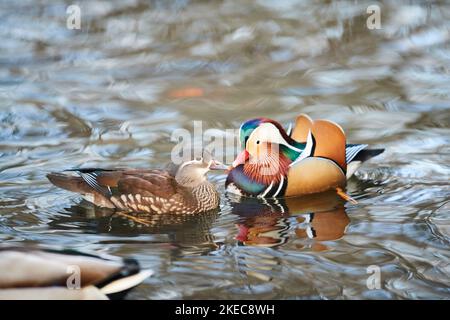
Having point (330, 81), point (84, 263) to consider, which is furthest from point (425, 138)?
point (84, 263)

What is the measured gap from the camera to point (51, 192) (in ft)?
20.9

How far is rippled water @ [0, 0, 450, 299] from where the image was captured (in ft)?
16.6

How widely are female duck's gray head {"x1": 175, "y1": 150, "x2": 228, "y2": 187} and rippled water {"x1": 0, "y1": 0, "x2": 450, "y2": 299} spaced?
0.26 meters

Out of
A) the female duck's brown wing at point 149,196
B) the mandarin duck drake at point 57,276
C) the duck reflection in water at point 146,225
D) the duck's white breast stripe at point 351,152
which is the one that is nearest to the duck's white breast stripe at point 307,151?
the duck's white breast stripe at point 351,152

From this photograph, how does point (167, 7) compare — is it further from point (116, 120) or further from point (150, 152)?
point (150, 152)

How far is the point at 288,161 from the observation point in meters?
6.54

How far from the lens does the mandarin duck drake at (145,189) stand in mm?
6094

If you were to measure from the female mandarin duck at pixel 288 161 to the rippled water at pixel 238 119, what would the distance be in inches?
4.7

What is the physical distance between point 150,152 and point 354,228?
1.94m

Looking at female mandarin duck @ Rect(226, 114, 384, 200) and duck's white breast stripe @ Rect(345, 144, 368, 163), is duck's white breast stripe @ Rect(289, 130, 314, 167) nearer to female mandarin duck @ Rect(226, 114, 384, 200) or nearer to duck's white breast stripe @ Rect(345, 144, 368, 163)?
female mandarin duck @ Rect(226, 114, 384, 200)

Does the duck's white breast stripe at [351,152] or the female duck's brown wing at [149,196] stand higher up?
the duck's white breast stripe at [351,152]

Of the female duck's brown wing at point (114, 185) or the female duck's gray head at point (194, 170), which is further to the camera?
the female duck's gray head at point (194, 170)

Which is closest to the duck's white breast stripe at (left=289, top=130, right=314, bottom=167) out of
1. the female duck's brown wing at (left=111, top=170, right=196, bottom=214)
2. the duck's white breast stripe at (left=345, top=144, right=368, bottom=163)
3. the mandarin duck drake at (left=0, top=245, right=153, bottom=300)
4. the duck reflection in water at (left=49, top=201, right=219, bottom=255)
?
Result: the duck's white breast stripe at (left=345, top=144, right=368, bottom=163)

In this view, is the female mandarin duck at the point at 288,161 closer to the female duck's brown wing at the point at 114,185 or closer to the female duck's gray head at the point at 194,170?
the female duck's gray head at the point at 194,170
